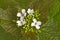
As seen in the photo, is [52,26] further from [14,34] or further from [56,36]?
[14,34]

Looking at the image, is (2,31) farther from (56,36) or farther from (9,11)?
(56,36)

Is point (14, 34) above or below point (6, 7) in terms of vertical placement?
below

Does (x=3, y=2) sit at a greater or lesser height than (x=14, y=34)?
greater

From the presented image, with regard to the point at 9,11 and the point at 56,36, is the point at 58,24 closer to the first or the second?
the point at 56,36

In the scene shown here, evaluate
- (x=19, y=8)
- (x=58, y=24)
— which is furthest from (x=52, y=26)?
(x=19, y=8)

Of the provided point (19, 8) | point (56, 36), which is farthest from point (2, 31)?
point (56, 36)
